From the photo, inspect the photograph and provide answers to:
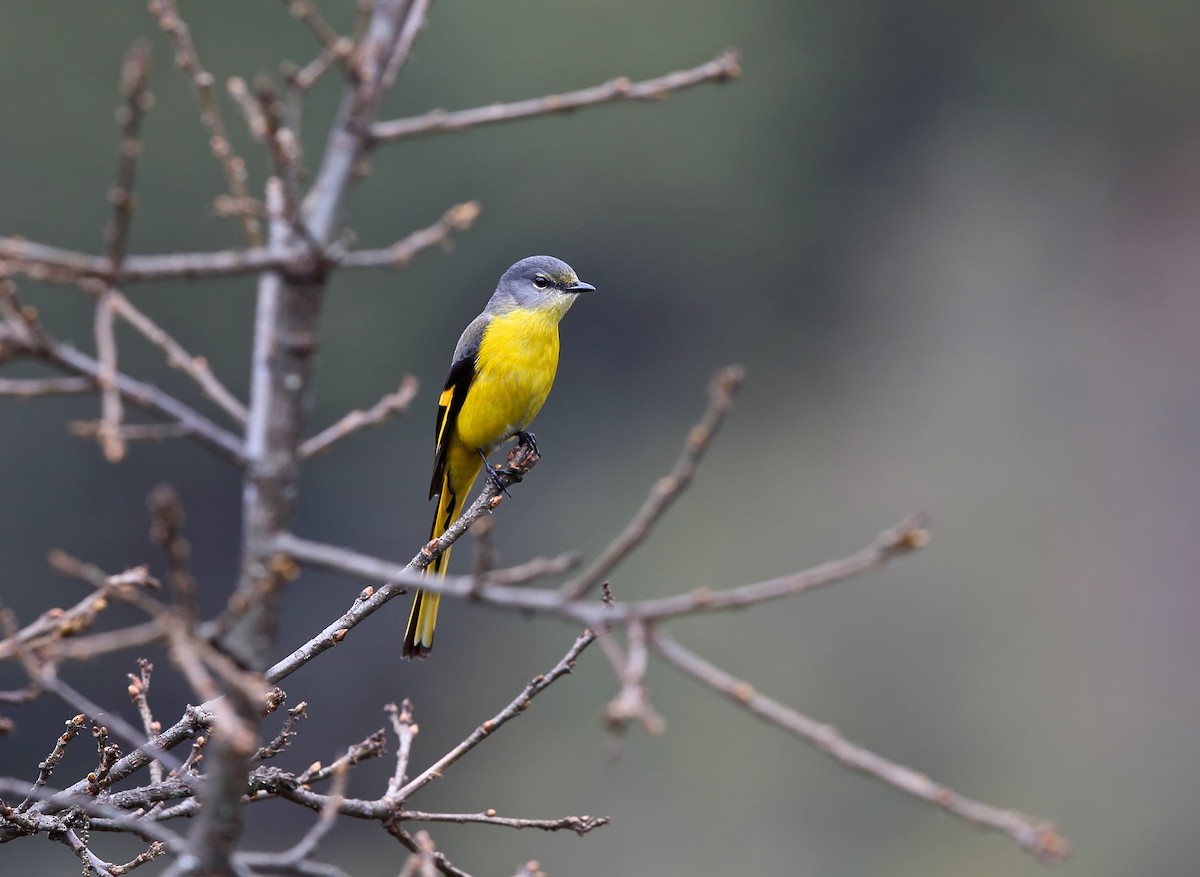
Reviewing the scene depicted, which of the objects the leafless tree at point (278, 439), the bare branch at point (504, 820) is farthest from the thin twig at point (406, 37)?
the bare branch at point (504, 820)

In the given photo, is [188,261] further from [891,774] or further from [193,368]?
[891,774]

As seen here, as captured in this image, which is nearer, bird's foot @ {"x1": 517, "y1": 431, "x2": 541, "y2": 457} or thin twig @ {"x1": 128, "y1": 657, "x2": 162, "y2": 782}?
thin twig @ {"x1": 128, "y1": 657, "x2": 162, "y2": 782}

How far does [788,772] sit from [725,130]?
15.3 m

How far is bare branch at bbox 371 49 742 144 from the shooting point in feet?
6.70

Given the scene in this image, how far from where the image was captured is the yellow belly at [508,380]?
19.1 feet

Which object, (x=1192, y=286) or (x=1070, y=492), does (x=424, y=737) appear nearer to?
(x=1070, y=492)

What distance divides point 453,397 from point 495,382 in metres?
0.27

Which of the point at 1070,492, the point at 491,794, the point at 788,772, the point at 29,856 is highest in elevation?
the point at 1070,492

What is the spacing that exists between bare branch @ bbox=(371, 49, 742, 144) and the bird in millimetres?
3545

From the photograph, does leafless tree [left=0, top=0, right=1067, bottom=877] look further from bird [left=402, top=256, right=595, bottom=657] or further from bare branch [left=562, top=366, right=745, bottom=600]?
bird [left=402, top=256, right=595, bottom=657]

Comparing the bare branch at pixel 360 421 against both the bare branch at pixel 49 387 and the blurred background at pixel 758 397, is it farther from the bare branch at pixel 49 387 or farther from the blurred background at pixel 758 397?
the blurred background at pixel 758 397

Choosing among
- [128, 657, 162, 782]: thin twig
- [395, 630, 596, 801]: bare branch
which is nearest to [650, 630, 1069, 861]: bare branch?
[395, 630, 596, 801]: bare branch

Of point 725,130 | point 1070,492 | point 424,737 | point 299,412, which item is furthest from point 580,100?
point 725,130

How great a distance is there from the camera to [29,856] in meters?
21.6
